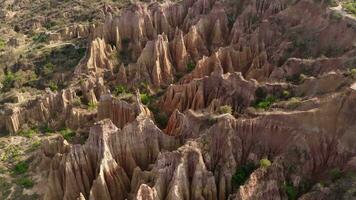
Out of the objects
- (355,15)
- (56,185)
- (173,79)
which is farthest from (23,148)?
(355,15)

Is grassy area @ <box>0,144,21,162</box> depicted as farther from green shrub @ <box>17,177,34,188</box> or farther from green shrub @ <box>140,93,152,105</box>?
green shrub @ <box>140,93,152,105</box>

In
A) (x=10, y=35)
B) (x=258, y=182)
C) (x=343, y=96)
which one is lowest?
(x=10, y=35)

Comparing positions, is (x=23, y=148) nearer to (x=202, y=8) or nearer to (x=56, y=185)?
(x=56, y=185)

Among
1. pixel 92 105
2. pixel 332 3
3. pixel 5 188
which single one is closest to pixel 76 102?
pixel 92 105

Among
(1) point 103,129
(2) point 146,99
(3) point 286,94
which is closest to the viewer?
(1) point 103,129

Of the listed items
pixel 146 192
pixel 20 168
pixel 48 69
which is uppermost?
pixel 146 192

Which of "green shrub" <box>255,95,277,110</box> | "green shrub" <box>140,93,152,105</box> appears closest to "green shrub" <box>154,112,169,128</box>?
"green shrub" <box>140,93,152,105</box>

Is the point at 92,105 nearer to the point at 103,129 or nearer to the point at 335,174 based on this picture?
the point at 103,129
